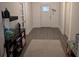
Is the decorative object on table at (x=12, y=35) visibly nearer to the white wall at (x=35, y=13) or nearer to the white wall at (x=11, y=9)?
the white wall at (x=11, y=9)

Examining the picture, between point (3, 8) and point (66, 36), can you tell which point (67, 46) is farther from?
point (3, 8)

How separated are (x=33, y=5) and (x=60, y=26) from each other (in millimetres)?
520

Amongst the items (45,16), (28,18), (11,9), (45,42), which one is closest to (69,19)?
(45,16)

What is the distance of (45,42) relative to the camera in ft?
6.05

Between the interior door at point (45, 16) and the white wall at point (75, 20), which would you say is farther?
the interior door at point (45, 16)

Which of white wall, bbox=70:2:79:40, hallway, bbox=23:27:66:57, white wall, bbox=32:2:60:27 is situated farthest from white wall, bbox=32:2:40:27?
white wall, bbox=70:2:79:40

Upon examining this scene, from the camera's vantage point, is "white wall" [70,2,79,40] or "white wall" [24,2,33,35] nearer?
"white wall" [70,2,79,40]

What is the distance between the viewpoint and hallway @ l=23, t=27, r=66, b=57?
1772mm

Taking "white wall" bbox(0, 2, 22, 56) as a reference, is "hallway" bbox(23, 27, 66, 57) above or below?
below

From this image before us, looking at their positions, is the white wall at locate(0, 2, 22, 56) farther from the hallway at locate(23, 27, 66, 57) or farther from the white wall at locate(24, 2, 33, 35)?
the hallway at locate(23, 27, 66, 57)

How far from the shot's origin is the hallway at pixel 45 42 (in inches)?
69.8

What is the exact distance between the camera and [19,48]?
1.84m

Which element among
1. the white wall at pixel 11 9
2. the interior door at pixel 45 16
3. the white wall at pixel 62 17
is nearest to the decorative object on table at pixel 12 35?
the white wall at pixel 11 9

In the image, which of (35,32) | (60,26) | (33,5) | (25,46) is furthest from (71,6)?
(25,46)
